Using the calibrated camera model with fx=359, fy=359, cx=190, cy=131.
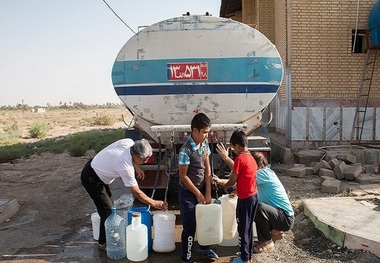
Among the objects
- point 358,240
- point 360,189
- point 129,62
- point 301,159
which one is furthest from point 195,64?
point 301,159

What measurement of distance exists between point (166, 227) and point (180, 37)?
8.50 feet

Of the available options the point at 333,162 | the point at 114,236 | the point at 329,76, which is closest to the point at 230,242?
the point at 114,236

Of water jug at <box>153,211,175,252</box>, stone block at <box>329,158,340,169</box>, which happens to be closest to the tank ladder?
stone block at <box>329,158,340,169</box>

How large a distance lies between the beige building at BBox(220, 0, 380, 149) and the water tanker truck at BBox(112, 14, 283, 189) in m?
4.53

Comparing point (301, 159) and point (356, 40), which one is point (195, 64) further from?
point (356, 40)

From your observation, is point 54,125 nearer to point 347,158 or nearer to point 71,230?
point 347,158

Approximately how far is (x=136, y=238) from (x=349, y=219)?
2694 millimetres

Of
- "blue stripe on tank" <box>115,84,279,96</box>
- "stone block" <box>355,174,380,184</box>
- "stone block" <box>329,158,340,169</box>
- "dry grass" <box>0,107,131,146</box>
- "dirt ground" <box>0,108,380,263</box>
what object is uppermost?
"blue stripe on tank" <box>115,84,279,96</box>

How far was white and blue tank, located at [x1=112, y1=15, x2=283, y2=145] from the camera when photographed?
5.02 metres

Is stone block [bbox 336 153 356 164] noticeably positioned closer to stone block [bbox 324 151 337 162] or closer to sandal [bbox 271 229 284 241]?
stone block [bbox 324 151 337 162]

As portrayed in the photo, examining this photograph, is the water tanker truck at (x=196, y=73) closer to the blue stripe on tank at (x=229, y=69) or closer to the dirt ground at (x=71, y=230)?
the blue stripe on tank at (x=229, y=69)

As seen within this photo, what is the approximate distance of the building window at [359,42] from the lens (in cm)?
931

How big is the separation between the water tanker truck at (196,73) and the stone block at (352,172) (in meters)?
3.02

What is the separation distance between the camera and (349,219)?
15.0ft
